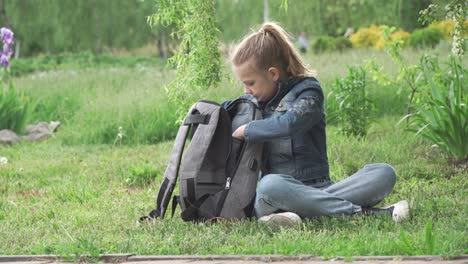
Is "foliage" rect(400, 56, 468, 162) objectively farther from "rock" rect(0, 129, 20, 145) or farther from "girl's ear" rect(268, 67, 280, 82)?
"rock" rect(0, 129, 20, 145)

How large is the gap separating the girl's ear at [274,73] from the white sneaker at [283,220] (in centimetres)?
83

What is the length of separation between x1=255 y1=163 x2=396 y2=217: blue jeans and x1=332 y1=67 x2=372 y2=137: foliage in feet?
9.45

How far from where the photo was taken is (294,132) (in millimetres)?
4262

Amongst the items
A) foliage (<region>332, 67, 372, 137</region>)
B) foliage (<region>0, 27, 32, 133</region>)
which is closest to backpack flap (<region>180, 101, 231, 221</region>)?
foliage (<region>332, 67, 372, 137</region>)

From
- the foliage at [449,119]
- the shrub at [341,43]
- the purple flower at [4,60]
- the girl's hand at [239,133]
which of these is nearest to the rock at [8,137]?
the purple flower at [4,60]

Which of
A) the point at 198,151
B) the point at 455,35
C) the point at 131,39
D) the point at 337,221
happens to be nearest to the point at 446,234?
the point at 337,221

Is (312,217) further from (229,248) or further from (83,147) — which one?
(83,147)

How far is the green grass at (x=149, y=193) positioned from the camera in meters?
3.70

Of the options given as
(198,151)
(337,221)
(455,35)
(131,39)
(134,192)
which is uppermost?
(455,35)

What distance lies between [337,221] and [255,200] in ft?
1.70

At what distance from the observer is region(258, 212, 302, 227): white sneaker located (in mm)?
4113

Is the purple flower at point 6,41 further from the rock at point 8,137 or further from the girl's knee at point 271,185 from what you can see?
the girl's knee at point 271,185

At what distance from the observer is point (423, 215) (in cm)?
432

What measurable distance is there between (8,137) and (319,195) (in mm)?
6007
